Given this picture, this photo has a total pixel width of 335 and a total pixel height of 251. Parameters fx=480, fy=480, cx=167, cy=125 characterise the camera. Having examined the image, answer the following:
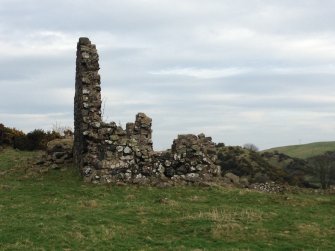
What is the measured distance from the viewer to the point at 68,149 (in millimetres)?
28719

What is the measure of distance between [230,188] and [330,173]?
30949 mm

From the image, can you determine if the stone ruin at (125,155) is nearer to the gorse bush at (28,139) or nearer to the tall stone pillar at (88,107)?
the tall stone pillar at (88,107)

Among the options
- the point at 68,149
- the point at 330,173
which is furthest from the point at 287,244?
the point at 330,173

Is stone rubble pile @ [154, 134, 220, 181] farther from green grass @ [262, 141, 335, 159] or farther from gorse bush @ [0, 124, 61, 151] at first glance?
green grass @ [262, 141, 335, 159]

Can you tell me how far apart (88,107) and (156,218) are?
10227mm

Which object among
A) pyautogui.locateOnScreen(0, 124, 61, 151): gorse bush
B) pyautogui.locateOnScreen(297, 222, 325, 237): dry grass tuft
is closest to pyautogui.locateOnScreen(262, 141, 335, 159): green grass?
pyautogui.locateOnScreen(0, 124, 61, 151): gorse bush

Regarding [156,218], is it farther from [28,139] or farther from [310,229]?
[28,139]

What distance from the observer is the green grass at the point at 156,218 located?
1279 centimetres

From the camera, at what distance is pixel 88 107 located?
955 inches

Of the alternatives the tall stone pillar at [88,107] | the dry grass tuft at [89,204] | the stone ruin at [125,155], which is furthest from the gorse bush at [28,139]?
the dry grass tuft at [89,204]

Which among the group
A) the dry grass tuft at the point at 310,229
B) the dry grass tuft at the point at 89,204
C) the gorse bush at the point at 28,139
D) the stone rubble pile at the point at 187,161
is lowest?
the dry grass tuft at the point at 310,229

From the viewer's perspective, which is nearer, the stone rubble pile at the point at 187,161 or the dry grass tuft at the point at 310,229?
the dry grass tuft at the point at 310,229

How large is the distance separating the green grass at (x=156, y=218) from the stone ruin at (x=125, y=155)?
112 centimetres

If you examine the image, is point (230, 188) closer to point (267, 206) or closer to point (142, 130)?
point (267, 206)
